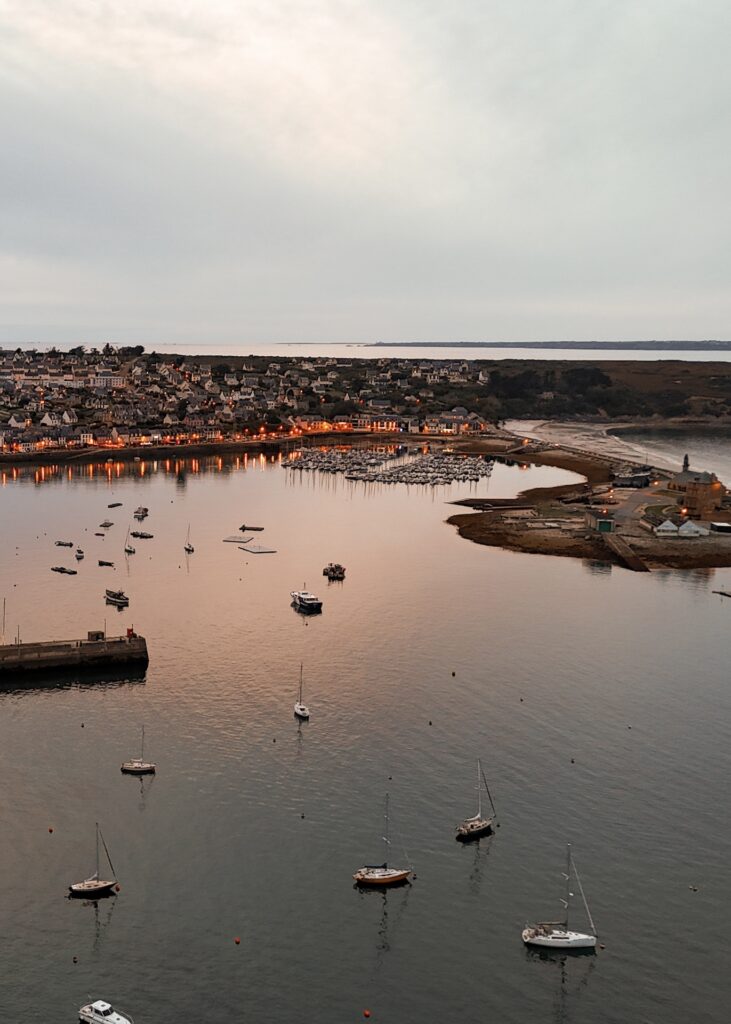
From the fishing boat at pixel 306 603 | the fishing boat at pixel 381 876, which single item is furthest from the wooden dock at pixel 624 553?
the fishing boat at pixel 381 876

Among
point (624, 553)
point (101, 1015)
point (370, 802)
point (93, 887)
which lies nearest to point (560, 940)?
point (370, 802)

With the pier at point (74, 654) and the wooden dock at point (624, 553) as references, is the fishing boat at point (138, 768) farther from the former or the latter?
the wooden dock at point (624, 553)

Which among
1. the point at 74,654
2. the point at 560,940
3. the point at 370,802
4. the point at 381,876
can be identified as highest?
the point at 74,654

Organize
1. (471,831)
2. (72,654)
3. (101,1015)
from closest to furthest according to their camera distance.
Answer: (101,1015) < (471,831) < (72,654)

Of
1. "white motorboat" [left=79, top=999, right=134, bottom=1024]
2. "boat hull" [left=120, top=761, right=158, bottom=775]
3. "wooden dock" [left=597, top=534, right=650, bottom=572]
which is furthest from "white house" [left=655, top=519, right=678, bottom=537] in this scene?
"white motorboat" [left=79, top=999, right=134, bottom=1024]

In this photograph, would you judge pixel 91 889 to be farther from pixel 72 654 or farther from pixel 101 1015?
pixel 72 654

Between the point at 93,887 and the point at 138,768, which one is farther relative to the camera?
the point at 138,768

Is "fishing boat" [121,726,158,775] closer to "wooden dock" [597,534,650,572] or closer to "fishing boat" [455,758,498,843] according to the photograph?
"fishing boat" [455,758,498,843]
